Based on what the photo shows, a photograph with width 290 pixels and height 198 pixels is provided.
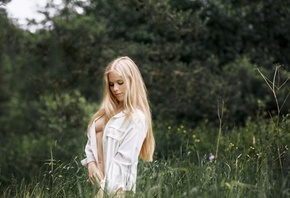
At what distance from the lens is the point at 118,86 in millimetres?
4453

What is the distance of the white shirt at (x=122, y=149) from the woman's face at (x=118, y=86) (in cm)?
15

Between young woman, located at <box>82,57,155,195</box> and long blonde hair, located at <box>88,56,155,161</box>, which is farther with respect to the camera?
long blonde hair, located at <box>88,56,155,161</box>

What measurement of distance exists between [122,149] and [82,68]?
6894mm

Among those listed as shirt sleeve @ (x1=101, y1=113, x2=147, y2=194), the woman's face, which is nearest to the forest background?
the woman's face

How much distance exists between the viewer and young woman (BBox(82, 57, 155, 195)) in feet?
13.9

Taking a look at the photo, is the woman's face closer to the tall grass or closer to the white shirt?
the white shirt

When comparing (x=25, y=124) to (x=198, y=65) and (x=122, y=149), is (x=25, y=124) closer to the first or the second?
(x=198, y=65)

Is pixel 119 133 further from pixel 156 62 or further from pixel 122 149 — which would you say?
pixel 156 62

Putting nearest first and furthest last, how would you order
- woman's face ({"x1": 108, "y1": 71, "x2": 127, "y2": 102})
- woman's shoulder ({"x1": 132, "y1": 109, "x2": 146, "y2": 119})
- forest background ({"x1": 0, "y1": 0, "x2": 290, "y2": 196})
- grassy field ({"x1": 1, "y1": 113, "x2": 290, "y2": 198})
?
1. grassy field ({"x1": 1, "y1": 113, "x2": 290, "y2": 198})
2. woman's shoulder ({"x1": 132, "y1": 109, "x2": 146, "y2": 119})
3. woman's face ({"x1": 108, "y1": 71, "x2": 127, "y2": 102})
4. forest background ({"x1": 0, "y1": 0, "x2": 290, "y2": 196})

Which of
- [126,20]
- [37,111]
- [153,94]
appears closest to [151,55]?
[153,94]

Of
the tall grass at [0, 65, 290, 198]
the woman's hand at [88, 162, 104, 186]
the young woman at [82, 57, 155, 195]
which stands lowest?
the tall grass at [0, 65, 290, 198]

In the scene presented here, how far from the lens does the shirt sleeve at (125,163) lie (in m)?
4.23

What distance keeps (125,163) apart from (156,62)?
279 inches

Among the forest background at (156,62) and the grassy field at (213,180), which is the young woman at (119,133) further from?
the forest background at (156,62)
